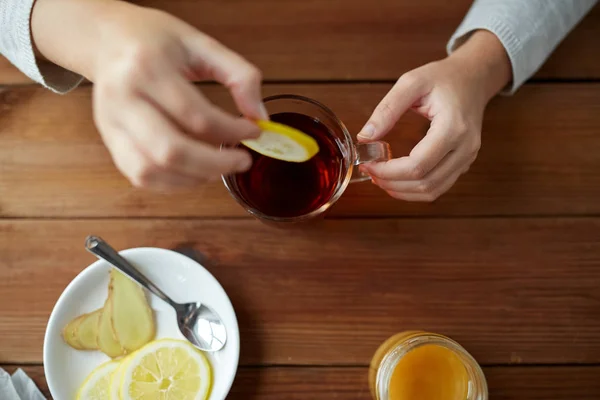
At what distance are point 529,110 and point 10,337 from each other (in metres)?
0.81

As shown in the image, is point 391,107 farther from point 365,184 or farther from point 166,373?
point 166,373

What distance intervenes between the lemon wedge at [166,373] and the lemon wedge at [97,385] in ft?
0.07

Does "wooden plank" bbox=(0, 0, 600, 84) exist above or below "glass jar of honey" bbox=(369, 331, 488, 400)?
above

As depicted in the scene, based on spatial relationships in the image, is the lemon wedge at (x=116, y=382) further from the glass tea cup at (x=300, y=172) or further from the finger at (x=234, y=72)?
the finger at (x=234, y=72)

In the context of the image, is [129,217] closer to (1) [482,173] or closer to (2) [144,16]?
(2) [144,16]

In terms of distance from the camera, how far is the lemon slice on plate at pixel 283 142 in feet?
1.59

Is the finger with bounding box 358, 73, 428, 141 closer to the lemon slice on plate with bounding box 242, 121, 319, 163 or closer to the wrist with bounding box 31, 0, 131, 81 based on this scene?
the lemon slice on plate with bounding box 242, 121, 319, 163

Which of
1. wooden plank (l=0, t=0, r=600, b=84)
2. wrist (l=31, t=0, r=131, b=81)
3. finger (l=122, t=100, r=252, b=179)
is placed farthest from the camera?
wooden plank (l=0, t=0, r=600, b=84)

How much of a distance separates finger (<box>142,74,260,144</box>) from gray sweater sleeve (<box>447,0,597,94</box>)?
434 mm

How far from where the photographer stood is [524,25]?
700 millimetres

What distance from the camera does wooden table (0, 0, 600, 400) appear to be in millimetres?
695

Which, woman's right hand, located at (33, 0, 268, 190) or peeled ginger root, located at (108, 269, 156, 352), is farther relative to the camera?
peeled ginger root, located at (108, 269, 156, 352)

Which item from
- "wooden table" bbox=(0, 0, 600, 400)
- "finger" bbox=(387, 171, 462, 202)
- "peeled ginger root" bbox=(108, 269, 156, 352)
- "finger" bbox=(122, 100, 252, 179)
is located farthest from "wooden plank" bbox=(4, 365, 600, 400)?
"finger" bbox=(122, 100, 252, 179)

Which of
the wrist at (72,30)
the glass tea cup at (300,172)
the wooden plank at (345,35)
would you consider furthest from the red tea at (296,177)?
the wrist at (72,30)
